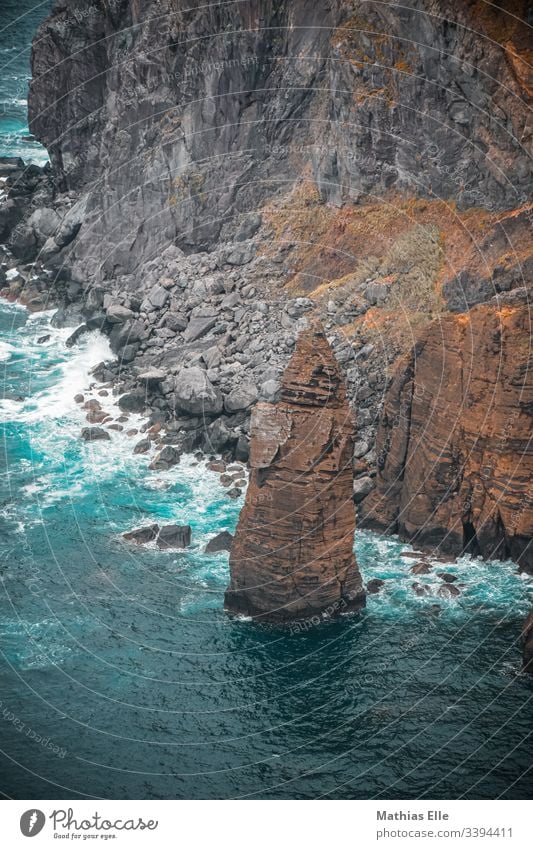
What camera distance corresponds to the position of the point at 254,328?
121250 millimetres

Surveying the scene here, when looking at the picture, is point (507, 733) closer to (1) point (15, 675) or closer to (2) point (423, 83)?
(1) point (15, 675)

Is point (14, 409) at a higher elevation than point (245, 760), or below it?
higher

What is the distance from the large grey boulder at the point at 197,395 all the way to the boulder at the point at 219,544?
19.6 metres

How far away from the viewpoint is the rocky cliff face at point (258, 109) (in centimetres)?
11075

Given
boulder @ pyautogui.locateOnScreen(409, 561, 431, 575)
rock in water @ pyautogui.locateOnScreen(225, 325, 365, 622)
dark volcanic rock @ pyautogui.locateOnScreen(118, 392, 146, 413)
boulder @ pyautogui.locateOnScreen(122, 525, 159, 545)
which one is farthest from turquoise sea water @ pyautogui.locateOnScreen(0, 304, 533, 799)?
dark volcanic rock @ pyautogui.locateOnScreen(118, 392, 146, 413)

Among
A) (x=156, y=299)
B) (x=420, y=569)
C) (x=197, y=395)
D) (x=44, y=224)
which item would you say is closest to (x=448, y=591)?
(x=420, y=569)

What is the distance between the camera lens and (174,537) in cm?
9900

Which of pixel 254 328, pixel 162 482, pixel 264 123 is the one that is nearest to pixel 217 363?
pixel 254 328

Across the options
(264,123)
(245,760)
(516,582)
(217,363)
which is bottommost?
(245,760)

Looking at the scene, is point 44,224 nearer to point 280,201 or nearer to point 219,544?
point 280,201

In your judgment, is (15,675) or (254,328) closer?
(15,675)

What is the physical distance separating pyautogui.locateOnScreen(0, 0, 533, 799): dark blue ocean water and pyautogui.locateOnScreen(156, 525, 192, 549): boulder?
1359mm

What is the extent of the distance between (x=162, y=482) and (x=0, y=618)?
81.9 feet

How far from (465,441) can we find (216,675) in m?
30.1
